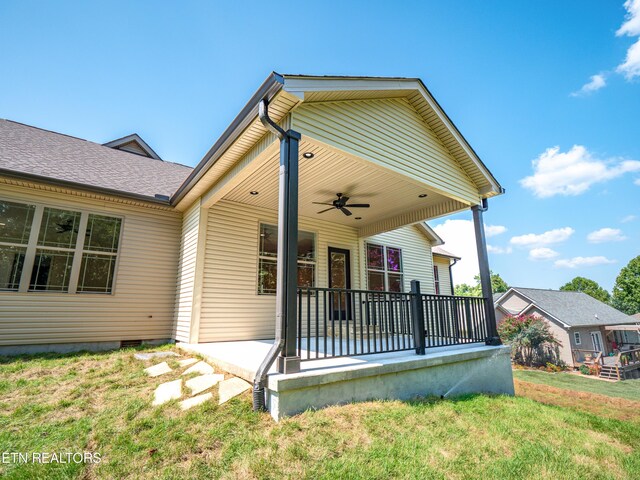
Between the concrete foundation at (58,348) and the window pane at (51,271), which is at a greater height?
the window pane at (51,271)

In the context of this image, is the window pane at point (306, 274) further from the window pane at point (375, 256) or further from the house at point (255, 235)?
the window pane at point (375, 256)

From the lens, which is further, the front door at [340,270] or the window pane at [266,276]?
the front door at [340,270]

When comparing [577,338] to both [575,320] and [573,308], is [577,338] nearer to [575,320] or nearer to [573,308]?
[575,320]

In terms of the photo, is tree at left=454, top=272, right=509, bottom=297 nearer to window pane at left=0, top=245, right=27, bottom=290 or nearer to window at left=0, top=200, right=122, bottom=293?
window at left=0, top=200, right=122, bottom=293

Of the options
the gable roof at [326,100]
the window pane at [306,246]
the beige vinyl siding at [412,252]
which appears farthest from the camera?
the beige vinyl siding at [412,252]

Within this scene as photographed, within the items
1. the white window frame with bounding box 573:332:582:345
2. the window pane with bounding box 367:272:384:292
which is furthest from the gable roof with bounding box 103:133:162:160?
the white window frame with bounding box 573:332:582:345

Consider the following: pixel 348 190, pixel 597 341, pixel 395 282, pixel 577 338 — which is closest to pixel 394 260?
pixel 395 282

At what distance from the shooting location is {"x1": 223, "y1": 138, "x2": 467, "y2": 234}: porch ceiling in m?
4.91

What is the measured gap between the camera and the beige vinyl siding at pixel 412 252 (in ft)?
32.1

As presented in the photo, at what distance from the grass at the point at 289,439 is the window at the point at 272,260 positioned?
3.36 m

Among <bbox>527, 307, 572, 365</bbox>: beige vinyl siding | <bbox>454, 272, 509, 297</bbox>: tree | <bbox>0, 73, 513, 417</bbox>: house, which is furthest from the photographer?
<bbox>454, 272, 509, 297</bbox>: tree

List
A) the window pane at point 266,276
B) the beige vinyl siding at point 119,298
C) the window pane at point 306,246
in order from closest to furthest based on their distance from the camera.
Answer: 1. the beige vinyl siding at point 119,298
2. the window pane at point 266,276
3. the window pane at point 306,246

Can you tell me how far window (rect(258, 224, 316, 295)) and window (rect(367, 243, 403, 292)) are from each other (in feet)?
7.23

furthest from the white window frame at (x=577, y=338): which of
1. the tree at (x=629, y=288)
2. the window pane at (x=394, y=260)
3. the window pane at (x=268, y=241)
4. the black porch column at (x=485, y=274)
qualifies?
the tree at (x=629, y=288)
